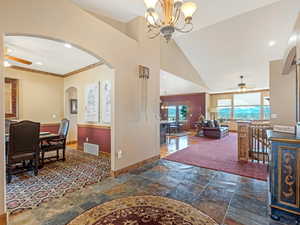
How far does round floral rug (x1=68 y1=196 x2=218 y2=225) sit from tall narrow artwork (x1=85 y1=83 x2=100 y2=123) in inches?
117

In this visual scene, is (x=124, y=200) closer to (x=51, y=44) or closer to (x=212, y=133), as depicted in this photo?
(x=51, y=44)

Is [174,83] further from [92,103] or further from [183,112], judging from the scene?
[92,103]

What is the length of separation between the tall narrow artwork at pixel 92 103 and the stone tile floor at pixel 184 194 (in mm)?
2319

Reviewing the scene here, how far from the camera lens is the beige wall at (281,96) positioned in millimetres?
4383

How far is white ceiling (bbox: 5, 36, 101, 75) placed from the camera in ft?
10.6

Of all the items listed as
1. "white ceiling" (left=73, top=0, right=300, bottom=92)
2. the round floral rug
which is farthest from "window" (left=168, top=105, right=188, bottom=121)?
the round floral rug

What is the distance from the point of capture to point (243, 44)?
216 inches

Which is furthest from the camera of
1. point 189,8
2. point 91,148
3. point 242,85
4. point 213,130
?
point 213,130

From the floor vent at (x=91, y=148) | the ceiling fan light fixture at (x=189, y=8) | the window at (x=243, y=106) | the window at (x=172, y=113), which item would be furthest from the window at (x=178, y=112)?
the ceiling fan light fixture at (x=189, y=8)

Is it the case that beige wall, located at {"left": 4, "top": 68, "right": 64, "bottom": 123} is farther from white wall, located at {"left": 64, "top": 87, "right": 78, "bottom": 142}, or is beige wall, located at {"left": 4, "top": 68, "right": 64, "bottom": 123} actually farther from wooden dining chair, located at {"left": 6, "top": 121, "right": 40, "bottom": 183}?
wooden dining chair, located at {"left": 6, "top": 121, "right": 40, "bottom": 183}

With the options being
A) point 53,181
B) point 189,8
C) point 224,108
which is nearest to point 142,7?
point 189,8

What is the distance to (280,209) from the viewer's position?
1719mm

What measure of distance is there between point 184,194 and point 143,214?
0.76 m

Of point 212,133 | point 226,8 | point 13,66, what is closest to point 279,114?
point 212,133
